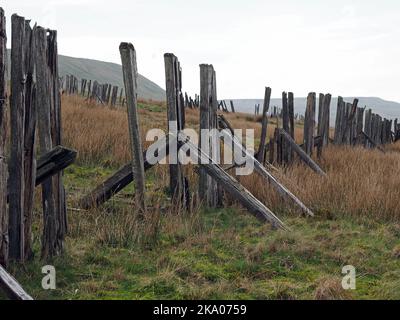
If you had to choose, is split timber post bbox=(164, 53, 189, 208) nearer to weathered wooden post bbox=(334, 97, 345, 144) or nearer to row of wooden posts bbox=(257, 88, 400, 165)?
row of wooden posts bbox=(257, 88, 400, 165)

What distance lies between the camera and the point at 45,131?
4.47 metres

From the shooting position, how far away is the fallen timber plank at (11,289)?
133 inches

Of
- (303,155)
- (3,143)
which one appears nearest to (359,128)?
(303,155)

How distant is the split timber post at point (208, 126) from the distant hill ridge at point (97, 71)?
272 ft

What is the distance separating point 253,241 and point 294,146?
3.67 m

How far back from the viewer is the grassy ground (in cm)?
405

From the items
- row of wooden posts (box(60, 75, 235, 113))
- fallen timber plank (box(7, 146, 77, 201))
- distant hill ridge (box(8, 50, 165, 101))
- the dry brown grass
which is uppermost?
distant hill ridge (box(8, 50, 165, 101))

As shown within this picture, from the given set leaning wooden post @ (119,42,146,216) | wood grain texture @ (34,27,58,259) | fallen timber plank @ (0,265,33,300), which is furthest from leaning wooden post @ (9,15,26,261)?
leaning wooden post @ (119,42,146,216)

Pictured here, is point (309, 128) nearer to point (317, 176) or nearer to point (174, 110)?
point (317, 176)

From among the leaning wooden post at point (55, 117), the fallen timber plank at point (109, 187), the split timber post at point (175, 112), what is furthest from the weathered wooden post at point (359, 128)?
the leaning wooden post at point (55, 117)

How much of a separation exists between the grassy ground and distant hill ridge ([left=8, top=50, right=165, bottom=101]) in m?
83.7

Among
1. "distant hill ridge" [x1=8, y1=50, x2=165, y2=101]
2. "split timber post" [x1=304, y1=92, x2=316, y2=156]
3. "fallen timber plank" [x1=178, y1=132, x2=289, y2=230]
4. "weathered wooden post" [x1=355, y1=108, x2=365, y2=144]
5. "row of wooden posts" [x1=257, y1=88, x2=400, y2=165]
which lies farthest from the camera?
"distant hill ridge" [x1=8, y1=50, x2=165, y2=101]
